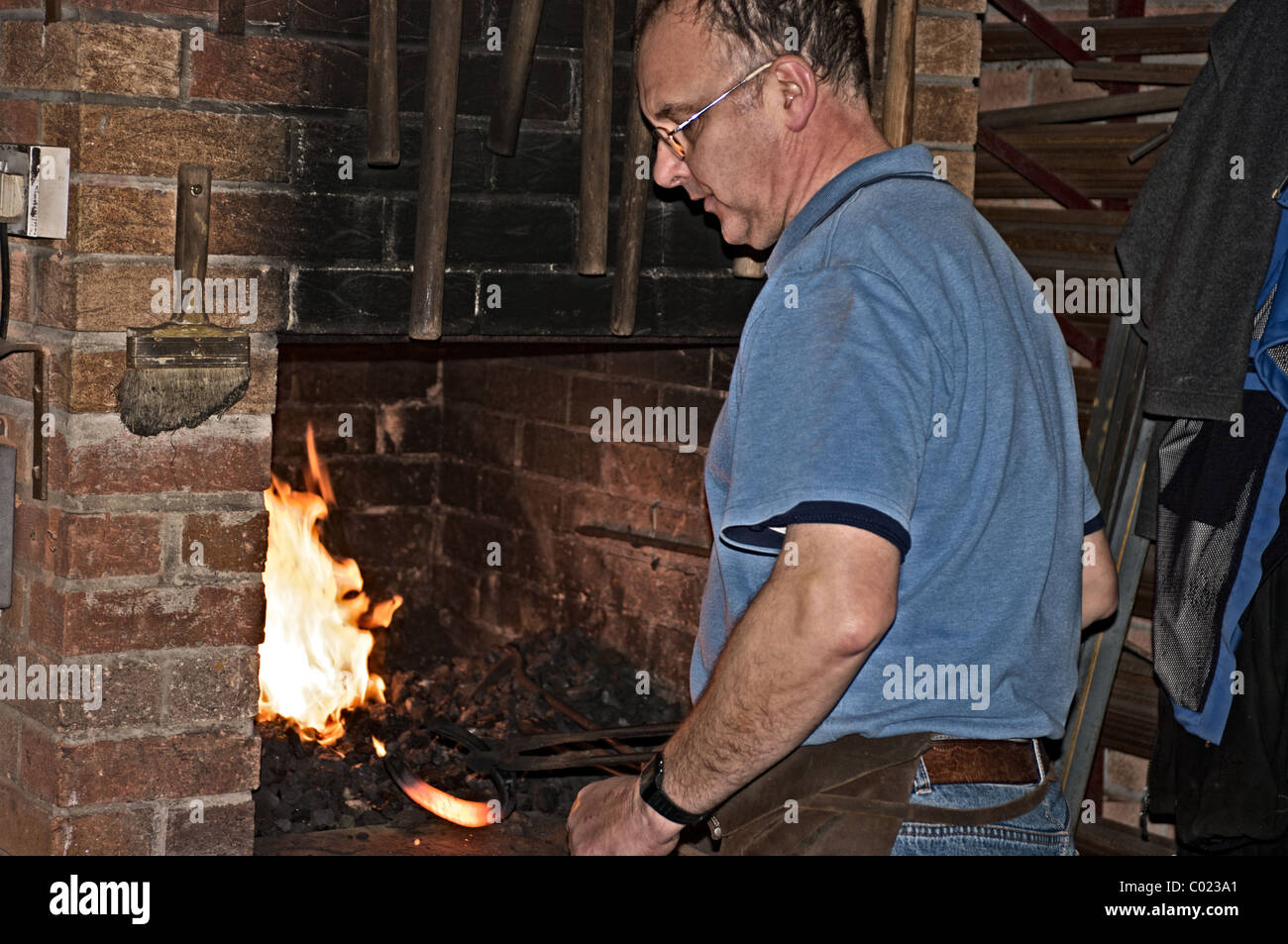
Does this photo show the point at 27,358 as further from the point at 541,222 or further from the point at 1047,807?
the point at 1047,807

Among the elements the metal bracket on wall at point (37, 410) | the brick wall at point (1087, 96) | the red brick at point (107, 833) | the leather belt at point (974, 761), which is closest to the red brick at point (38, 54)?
the metal bracket on wall at point (37, 410)

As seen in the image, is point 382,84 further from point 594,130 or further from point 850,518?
point 850,518

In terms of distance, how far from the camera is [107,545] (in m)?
2.47

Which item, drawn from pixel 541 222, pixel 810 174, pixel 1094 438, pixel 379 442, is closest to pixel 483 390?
pixel 379 442

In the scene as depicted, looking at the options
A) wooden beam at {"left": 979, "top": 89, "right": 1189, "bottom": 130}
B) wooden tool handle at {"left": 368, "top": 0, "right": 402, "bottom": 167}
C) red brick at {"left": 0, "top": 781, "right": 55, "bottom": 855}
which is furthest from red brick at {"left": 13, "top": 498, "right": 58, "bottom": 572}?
wooden beam at {"left": 979, "top": 89, "right": 1189, "bottom": 130}

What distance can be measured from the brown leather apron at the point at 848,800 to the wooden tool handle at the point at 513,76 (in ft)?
4.52

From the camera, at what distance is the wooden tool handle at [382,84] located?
2539mm

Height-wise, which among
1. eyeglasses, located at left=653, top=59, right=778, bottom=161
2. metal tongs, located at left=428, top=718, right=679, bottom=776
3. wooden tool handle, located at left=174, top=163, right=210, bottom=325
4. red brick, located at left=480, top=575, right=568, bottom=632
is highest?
eyeglasses, located at left=653, top=59, right=778, bottom=161

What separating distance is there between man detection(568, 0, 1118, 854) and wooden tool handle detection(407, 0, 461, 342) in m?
0.81

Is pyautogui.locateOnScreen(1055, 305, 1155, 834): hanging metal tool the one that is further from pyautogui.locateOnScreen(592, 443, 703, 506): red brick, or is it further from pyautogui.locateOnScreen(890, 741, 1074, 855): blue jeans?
pyautogui.locateOnScreen(890, 741, 1074, 855): blue jeans

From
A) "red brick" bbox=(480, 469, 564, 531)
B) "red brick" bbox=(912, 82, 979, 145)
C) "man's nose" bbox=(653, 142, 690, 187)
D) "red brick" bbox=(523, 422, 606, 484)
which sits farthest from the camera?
"red brick" bbox=(480, 469, 564, 531)

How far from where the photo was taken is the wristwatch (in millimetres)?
1668

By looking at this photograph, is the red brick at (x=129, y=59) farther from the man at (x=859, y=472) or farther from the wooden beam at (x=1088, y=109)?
the wooden beam at (x=1088, y=109)

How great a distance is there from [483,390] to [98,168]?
5.91 feet
